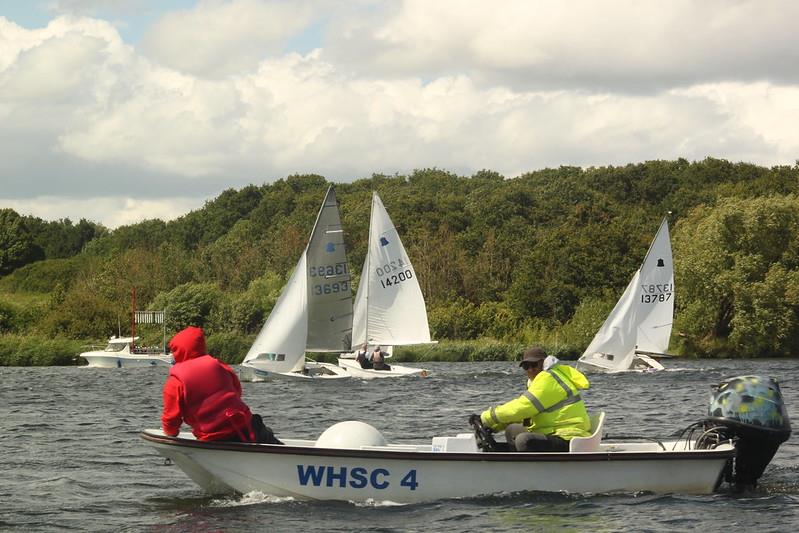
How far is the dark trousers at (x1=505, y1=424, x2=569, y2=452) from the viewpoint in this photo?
14.3 metres

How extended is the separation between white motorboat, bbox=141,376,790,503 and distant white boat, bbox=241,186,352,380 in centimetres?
2393

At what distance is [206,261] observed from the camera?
89.4 m

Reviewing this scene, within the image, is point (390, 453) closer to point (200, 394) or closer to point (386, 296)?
point (200, 394)

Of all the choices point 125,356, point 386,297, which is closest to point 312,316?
point 386,297

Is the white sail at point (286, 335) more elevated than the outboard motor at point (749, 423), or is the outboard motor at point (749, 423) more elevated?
the white sail at point (286, 335)

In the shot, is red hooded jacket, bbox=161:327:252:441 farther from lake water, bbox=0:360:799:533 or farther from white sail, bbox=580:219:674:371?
white sail, bbox=580:219:674:371

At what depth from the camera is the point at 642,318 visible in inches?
1863

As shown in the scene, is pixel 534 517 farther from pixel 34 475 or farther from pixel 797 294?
pixel 797 294

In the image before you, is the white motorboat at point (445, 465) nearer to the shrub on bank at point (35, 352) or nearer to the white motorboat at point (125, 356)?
the white motorboat at point (125, 356)

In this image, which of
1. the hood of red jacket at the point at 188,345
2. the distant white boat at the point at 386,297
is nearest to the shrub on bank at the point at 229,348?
the distant white boat at the point at 386,297

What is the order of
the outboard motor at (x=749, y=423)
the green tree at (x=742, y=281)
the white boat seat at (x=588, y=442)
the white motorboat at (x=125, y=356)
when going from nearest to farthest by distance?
the white boat seat at (x=588, y=442)
the outboard motor at (x=749, y=423)
the white motorboat at (x=125, y=356)
the green tree at (x=742, y=281)

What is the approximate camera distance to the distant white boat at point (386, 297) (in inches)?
1718

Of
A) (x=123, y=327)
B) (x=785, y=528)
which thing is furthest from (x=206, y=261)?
(x=785, y=528)

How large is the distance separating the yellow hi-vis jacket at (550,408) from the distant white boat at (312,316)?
24453 mm
